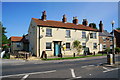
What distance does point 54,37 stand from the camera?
23.8m

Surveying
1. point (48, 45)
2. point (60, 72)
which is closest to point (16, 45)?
point (48, 45)

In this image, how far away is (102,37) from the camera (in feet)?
108

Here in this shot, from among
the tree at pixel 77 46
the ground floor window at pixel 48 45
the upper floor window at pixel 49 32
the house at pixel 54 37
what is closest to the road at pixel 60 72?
the house at pixel 54 37

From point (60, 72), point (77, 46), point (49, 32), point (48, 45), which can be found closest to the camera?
point (60, 72)

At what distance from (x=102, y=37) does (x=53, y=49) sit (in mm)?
17998

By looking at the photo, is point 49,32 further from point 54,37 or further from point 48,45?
point 48,45

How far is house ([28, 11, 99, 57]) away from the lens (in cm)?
2228

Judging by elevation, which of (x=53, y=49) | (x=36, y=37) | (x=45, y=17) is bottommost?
A: (x=53, y=49)

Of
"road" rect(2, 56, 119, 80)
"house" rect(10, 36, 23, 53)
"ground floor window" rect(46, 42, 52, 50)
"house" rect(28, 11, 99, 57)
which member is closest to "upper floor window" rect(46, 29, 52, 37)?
"house" rect(28, 11, 99, 57)

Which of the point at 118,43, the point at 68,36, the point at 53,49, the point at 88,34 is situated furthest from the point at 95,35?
the point at 118,43

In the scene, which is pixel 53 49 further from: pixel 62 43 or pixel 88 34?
pixel 88 34

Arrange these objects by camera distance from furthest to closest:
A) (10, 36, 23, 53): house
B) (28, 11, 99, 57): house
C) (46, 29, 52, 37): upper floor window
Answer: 1. (10, 36, 23, 53): house
2. (46, 29, 52, 37): upper floor window
3. (28, 11, 99, 57): house

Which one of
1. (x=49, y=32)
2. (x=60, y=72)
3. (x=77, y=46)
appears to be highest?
(x=49, y=32)

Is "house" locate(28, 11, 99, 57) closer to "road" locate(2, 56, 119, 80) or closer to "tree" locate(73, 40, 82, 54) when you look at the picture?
"tree" locate(73, 40, 82, 54)
